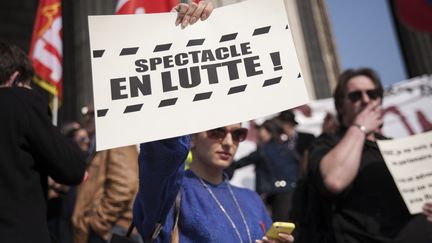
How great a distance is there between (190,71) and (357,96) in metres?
1.34

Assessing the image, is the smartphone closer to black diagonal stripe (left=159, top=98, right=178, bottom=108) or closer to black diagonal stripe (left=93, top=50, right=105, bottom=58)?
black diagonal stripe (left=159, top=98, right=178, bottom=108)

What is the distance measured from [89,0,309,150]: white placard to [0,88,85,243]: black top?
25.1 inches

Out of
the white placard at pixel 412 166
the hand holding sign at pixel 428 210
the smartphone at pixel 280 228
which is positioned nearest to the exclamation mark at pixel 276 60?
the smartphone at pixel 280 228

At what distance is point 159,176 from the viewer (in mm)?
1304

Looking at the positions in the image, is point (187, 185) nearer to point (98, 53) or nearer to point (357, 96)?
point (98, 53)

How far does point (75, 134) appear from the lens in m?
3.66

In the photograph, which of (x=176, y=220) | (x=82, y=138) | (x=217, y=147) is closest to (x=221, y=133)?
(x=217, y=147)

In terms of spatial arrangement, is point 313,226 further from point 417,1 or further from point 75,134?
point 417,1

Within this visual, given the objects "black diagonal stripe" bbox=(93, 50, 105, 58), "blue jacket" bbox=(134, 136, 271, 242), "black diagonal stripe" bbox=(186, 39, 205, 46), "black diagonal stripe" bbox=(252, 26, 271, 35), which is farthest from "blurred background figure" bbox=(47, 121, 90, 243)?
"black diagonal stripe" bbox=(252, 26, 271, 35)

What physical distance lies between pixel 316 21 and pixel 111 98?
2443 centimetres

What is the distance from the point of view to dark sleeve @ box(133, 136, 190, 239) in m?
1.29

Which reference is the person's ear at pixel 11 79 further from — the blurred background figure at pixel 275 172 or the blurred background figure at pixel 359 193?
the blurred background figure at pixel 275 172

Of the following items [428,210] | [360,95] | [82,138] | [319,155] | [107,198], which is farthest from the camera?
[82,138]

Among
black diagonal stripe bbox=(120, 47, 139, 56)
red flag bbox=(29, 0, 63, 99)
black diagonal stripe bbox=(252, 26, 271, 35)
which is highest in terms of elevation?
red flag bbox=(29, 0, 63, 99)
